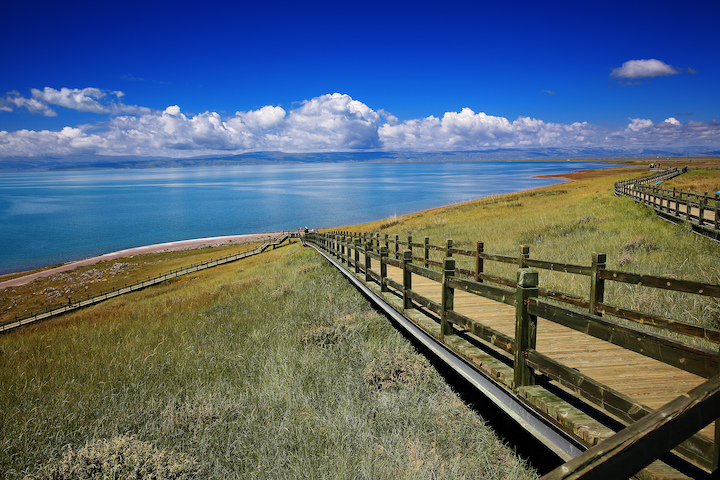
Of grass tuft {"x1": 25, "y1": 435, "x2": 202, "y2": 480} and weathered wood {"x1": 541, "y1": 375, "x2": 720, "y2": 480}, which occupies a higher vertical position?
weathered wood {"x1": 541, "y1": 375, "x2": 720, "y2": 480}

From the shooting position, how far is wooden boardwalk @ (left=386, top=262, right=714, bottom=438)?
13.5 ft

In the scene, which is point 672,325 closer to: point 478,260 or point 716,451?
point 716,451

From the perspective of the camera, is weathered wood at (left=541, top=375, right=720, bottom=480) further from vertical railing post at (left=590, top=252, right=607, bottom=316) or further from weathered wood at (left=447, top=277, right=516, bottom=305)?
vertical railing post at (left=590, top=252, right=607, bottom=316)

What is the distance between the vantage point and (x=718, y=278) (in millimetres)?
8906

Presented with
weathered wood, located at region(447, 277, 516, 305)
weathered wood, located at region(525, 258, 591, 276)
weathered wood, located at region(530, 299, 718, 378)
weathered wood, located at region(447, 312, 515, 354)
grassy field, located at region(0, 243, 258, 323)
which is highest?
weathered wood, located at region(530, 299, 718, 378)

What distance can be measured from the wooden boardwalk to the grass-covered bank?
1372 mm

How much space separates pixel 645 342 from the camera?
9.16 feet

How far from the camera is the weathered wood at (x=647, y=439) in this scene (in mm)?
1496

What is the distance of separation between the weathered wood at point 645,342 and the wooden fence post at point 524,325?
0.58ft

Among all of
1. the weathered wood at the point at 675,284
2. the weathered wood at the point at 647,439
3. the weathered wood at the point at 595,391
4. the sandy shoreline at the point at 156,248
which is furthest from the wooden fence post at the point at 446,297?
the sandy shoreline at the point at 156,248

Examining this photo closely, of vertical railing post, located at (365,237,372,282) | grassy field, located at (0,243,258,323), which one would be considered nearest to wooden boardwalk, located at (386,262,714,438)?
vertical railing post, located at (365,237,372,282)

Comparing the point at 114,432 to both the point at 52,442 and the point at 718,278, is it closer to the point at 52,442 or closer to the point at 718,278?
the point at 52,442

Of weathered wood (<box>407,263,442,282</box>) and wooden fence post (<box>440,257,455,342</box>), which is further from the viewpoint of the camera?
weathered wood (<box>407,263,442,282</box>)

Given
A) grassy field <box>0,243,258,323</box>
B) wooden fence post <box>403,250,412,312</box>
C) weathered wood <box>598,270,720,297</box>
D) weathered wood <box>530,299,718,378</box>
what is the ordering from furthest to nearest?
1. grassy field <box>0,243,258,323</box>
2. wooden fence post <box>403,250,412,312</box>
3. weathered wood <box>598,270,720,297</box>
4. weathered wood <box>530,299,718,378</box>
